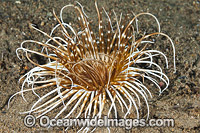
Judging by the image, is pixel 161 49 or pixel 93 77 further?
pixel 161 49

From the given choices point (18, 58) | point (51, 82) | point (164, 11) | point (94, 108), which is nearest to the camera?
point (94, 108)

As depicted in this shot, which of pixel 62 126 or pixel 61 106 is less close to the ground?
pixel 61 106

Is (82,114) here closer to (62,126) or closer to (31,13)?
(62,126)

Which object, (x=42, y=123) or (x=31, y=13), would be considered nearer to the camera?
(x=42, y=123)

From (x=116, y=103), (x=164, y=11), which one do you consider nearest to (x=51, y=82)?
(x=116, y=103)

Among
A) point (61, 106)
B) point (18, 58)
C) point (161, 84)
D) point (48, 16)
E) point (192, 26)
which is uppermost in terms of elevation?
point (48, 16)

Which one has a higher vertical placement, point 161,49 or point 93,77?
point 161,49

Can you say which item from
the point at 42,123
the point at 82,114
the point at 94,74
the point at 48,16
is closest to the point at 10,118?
the point at 42,123

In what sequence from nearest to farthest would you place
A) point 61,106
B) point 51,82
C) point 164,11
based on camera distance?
point 61,106, point 51,82, point 164,11
